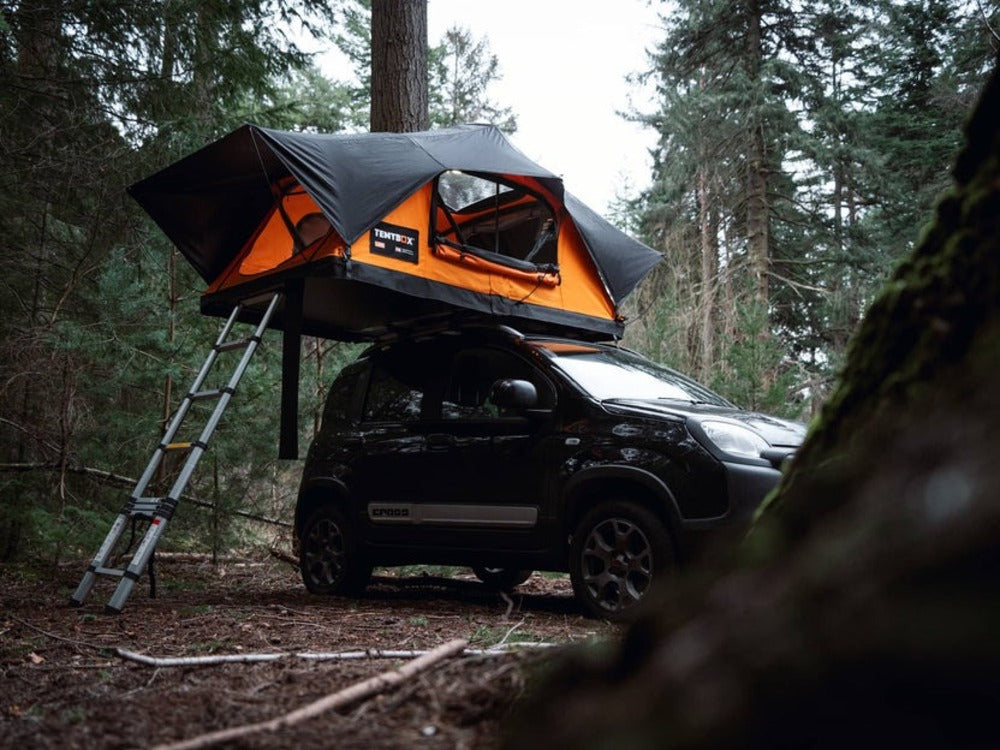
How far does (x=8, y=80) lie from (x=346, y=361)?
5.60 meters

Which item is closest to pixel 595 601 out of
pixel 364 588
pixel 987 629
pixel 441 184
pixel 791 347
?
pixel 364 588

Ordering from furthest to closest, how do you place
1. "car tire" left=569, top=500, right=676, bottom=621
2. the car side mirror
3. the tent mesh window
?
the tent mesh window
the car side mirror
"car tire" left=569, top=500, right=676, bottom=621

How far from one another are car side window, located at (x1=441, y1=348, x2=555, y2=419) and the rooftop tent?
588 millimetres

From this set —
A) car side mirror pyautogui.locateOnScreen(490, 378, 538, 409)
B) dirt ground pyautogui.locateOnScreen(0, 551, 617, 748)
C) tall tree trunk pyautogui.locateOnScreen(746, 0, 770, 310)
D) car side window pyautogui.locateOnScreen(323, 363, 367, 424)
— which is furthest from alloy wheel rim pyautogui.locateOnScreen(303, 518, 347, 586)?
tall tree trunk pyautogui.locateOnScreen(746, 0, 770, 310)

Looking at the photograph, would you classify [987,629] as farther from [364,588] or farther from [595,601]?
[364,588]

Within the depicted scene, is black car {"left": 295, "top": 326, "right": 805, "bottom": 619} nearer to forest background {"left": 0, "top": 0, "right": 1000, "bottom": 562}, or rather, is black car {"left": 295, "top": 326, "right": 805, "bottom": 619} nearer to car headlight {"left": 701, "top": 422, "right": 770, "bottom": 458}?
car headlight {"left": 701, "top": 422, "right": 770, "bottom": 458}

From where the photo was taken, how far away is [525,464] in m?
6.31

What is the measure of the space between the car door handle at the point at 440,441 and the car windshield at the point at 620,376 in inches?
40.9

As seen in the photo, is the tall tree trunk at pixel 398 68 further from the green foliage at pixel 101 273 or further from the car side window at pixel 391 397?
the car side window at pixel 391 397

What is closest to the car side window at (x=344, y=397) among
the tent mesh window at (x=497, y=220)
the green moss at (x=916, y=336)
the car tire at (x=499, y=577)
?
the tent mesh window at (x=497, y=220)

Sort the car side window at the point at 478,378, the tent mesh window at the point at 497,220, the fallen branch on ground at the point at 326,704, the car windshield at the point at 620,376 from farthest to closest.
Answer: the tent mesh window at the point at 497,220, the car side window at the point at 478,378, the car windshield at the point at 620,376, the fallen branch on ground at the point at 326,704

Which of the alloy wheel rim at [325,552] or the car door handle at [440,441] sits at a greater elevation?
the car door handle at [440,441]

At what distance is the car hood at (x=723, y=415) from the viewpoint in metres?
5.68

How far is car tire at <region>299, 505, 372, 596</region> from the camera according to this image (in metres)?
7.35
